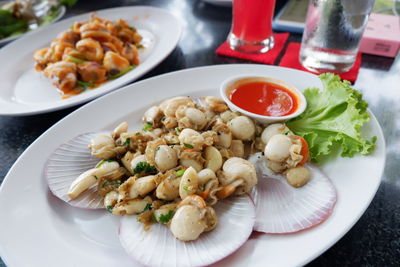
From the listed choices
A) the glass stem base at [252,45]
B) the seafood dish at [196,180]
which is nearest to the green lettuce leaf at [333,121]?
the seafood dish at [196,180]

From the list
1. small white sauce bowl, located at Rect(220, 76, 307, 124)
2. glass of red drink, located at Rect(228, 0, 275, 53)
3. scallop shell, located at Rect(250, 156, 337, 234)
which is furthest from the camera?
glass of red drink, located at Rect(228, 0, 275, 53)

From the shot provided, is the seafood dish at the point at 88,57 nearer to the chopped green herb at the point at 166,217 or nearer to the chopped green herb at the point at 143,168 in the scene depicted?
the chopped green herb at the point at 143,168

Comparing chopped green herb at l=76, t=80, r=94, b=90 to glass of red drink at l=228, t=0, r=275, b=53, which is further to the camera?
glass of red drink at l=228, t=0, r=275, b=53

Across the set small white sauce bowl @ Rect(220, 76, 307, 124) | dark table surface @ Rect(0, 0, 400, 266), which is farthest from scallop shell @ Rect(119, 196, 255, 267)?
small white sauce bowl @ Rect(220, 76, 307, 124)

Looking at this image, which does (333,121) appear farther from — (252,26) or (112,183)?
(252,26)

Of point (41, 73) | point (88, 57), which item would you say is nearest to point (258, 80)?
point (88, 57)

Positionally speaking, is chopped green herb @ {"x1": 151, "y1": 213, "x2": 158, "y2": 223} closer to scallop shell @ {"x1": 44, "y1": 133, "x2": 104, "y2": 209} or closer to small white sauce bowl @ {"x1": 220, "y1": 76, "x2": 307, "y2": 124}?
scallop shell @ {"x1": 44, "y1": 133, "x2": 104, "y2": 209}
